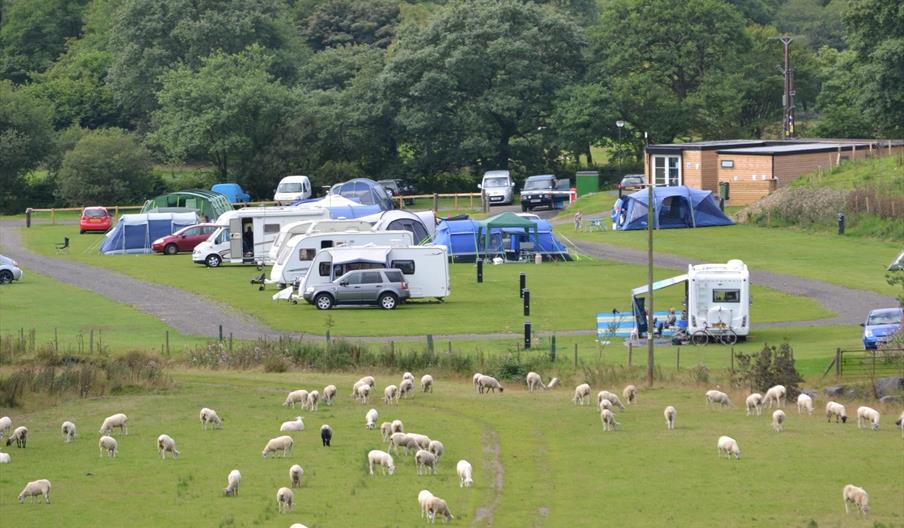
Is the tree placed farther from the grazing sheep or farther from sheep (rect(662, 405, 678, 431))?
the grazing sheep

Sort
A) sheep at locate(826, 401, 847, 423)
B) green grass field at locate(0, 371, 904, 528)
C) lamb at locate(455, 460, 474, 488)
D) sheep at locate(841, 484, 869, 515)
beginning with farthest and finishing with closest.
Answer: sheep at locate(826, 401, 847, 423), lamb at locate(455, 460, 474, 488), green grass field at locate(0, 371, 904, 528), sheep at locate(841, 484, 869, 515)

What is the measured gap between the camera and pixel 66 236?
267ft

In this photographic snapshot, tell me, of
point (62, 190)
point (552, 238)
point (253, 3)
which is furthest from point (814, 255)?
point (253, 3)

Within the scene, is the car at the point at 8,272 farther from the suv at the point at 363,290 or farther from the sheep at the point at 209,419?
the sheep at the point at 209,419

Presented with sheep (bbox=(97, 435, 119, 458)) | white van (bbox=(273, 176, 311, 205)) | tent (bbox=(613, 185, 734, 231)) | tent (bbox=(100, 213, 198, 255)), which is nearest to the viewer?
sheep (bbox=(97, 435, 119, 458))

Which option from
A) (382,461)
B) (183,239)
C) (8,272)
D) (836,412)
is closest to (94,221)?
(183,239)

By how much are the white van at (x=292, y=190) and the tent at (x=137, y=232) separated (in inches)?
629

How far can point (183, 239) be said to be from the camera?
7356cm

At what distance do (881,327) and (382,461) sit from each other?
19212mm

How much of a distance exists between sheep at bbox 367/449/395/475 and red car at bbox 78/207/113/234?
187ft

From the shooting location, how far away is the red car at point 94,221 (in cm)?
8294

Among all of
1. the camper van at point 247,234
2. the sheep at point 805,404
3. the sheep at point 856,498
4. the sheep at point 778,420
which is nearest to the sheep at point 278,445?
the sheep at point 778,420

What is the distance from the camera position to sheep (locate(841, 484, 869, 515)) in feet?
83.7

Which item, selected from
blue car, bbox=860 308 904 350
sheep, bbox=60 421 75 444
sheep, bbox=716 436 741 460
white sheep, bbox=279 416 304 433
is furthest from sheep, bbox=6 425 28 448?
blue car, bbox=860 308 904 350
